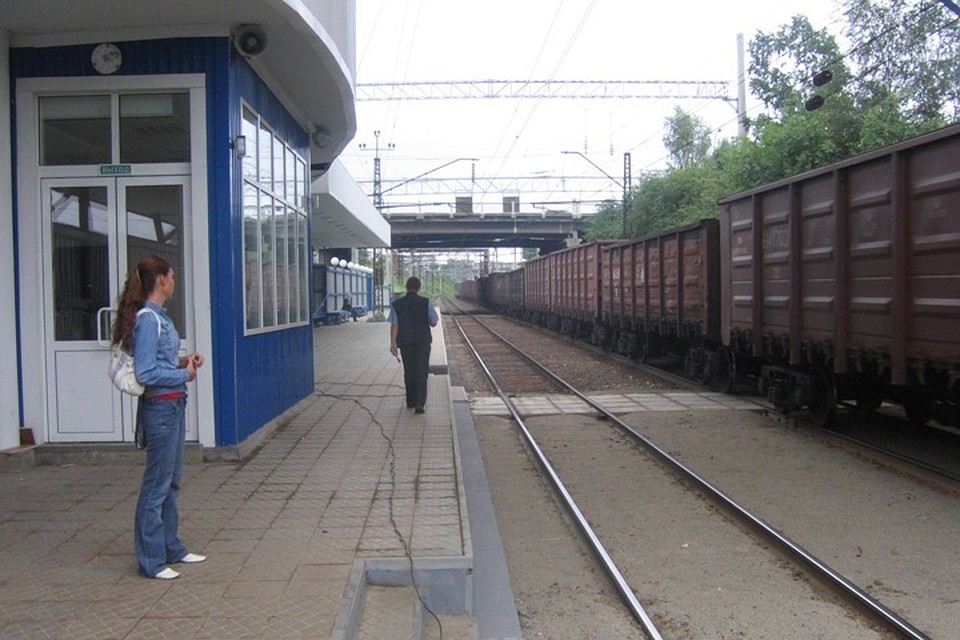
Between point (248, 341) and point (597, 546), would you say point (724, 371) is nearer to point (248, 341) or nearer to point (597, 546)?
point (597, 546)

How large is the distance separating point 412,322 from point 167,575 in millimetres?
5973

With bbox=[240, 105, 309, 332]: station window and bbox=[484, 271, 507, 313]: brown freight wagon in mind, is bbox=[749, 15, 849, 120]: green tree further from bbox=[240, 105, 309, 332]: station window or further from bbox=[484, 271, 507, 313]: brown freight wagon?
bbox=[240, 105, 309, 332]: station window

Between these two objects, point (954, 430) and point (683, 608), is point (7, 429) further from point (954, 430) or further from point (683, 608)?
point (954, 430)

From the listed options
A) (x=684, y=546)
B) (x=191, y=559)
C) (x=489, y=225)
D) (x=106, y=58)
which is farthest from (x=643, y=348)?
(x=489, y=225)

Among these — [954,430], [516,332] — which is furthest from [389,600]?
[516,332]

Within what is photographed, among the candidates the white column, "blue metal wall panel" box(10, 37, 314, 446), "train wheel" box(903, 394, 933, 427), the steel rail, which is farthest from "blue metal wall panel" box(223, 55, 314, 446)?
"train wheel" box(903, 394, 933, 427)

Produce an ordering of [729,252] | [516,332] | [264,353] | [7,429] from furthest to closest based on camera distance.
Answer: [516,332] → [729,252] → [264,353] → [7,429]

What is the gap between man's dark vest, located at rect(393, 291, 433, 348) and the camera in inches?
389

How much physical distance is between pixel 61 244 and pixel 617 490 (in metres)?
5.30

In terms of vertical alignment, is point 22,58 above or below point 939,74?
below

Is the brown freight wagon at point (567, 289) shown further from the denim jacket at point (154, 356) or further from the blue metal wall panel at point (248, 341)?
the denim jacket at point (154, 356)

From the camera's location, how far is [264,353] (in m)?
7.98

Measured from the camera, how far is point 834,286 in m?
8.62

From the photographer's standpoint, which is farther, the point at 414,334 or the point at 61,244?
the point at 414,334
